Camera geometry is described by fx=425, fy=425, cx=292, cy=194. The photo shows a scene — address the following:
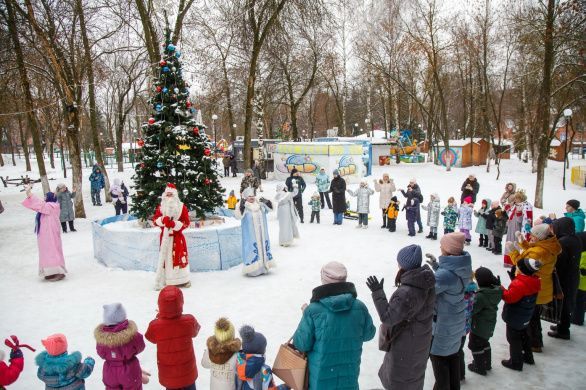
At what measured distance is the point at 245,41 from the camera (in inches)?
649

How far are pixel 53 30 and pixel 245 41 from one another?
22.4ft

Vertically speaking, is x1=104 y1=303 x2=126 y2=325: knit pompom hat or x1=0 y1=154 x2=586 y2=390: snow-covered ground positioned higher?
x1=104 y1=303 x2=126 y2=325: knit pompom hat

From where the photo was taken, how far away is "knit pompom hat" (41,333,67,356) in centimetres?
332

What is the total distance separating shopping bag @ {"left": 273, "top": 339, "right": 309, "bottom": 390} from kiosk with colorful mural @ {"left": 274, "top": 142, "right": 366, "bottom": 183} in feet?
59.4

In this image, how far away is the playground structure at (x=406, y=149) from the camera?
3466 cm

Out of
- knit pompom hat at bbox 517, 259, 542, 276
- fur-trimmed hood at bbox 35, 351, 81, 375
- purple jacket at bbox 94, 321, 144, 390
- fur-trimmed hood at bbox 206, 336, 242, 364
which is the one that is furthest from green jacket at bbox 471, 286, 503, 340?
fur-trimmed hood at bbox 35, 351, 81, 375

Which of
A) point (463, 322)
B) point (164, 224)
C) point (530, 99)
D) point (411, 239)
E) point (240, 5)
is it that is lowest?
point (411, 239)

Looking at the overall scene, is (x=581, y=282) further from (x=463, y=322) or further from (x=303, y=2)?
(x=303, y=2)

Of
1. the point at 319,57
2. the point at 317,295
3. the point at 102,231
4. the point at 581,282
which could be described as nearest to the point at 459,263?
the point at 317,295

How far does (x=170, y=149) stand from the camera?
30.0ft

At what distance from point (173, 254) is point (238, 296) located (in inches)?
53.8

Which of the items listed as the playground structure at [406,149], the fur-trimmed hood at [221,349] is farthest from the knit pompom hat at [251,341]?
the playground structure at [406,149]

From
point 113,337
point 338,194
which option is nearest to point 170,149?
point 338,194

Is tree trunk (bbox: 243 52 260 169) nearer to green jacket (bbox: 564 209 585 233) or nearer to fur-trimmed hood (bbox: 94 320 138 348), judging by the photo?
green jacket (bbox: 564 209 585 233)
